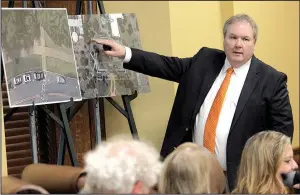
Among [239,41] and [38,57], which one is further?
[38,57]

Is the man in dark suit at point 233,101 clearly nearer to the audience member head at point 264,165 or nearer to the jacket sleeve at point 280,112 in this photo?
the jacket sleeve at point 280,112

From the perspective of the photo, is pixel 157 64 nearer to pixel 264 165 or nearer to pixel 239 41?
pixel 239 41

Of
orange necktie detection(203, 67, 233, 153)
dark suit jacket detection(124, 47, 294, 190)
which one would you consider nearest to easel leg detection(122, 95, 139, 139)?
dark suit jacket detection(124, 47, 294, 190)

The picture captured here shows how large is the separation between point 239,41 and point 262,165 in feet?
3.84

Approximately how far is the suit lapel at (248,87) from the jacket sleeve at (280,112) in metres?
0.13

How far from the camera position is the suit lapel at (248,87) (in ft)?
12.4

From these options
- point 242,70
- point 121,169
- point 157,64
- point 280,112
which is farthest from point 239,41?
point 121,169

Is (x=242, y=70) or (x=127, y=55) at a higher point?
(x=127, y=55)

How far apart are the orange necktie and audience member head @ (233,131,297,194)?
3.05 ft

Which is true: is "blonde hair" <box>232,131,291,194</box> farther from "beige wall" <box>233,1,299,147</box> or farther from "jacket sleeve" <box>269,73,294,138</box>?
"beige wall" <box>233,1,299,147</box>

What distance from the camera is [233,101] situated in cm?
385

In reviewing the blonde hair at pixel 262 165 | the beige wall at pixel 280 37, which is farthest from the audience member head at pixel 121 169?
the beige wall at pixel 280 37

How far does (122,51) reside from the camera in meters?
4.11

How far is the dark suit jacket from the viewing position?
379 centimetres
